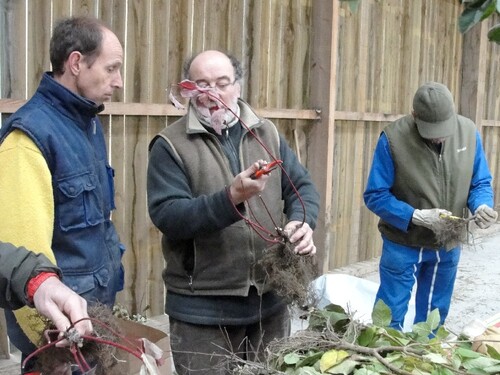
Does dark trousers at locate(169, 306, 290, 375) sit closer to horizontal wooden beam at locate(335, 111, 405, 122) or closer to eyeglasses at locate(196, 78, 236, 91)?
eyeglasses at locate(196, 78, 236, 91)

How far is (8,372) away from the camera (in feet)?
10.3

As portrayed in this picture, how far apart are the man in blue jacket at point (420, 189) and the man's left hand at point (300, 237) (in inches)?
49.7

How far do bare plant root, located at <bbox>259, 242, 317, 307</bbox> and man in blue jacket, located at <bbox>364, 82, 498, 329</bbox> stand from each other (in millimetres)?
1293

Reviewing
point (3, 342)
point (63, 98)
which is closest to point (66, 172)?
point (63, 98)

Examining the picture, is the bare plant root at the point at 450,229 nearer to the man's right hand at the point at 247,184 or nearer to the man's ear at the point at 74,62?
the man's right hand at the point at 247,184

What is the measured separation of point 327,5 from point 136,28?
1.83 meters

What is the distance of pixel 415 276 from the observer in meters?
3.56

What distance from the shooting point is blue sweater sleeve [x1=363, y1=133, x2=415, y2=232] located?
3340 millimetres

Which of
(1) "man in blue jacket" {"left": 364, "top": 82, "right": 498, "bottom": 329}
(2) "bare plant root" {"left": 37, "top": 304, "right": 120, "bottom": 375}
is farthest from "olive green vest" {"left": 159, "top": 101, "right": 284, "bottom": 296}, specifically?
(1) "man in blue jacket" {"left": 364, "top": 82, "right": 498, "bottom": 329}

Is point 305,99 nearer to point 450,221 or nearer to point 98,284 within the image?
point 450,221

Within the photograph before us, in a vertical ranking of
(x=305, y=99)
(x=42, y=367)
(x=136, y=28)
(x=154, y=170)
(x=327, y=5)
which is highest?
(x=327, y=5)

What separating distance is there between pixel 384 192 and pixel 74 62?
1.98 m

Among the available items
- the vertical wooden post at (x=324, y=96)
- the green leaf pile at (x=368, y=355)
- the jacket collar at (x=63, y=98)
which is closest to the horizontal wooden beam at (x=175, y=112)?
the vertical wooden post at (x=324, y=96)

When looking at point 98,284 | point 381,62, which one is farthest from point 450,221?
point 381,62
